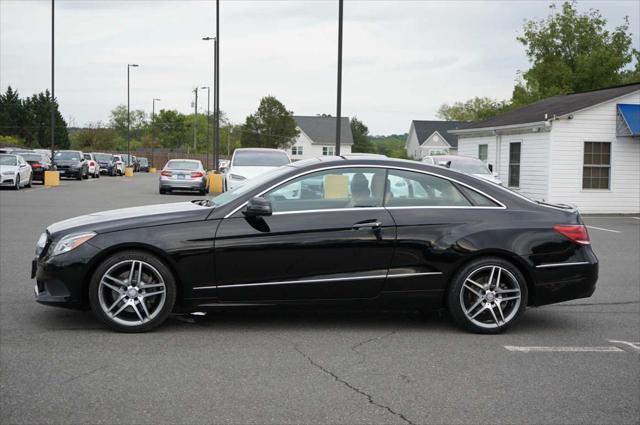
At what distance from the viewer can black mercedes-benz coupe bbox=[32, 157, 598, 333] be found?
6293 mm

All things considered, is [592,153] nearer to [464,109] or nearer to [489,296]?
[489,296]

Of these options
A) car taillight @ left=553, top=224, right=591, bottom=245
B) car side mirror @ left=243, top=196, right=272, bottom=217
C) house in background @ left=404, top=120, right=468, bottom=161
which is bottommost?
car taillight @ left=553, top=224, right=591, bottom=245

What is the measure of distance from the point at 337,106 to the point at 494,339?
52.2 feet

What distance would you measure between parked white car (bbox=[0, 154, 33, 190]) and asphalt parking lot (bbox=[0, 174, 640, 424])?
23.2 meters

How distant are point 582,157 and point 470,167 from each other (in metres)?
4.93

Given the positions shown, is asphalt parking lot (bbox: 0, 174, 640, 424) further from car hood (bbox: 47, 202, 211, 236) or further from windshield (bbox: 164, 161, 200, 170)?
windshield (bbox: 164, 161, 200, 170)

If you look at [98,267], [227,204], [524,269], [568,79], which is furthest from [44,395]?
[568,79]

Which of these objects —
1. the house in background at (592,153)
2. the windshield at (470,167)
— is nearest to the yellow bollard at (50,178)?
the windshield at (470,167)

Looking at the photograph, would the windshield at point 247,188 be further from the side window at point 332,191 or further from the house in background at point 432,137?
the house in background at point 432,137

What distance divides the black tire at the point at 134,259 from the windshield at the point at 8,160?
2608 centimetres

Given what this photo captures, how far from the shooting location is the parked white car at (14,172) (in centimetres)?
2930

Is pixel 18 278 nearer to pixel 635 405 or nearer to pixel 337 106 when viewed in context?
pixel 635 405

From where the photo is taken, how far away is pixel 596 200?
2438cm

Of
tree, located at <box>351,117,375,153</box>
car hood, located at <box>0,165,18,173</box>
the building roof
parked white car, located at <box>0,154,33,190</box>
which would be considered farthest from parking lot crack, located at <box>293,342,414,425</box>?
tree, located at <box>351,117,375,153</box>
